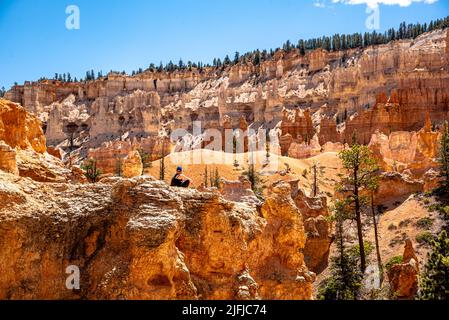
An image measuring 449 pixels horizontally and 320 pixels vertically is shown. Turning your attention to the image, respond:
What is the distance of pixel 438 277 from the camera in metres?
18.4

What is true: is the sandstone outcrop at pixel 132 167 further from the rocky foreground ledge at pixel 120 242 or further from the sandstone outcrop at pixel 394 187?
the rocky foreground ledge at pixel 120 242

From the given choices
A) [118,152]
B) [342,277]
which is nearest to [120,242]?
[342,277]

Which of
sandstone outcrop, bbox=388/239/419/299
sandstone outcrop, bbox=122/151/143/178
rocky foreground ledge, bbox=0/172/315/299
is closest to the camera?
rocky foreground ledge, bbox=0/172/315/299

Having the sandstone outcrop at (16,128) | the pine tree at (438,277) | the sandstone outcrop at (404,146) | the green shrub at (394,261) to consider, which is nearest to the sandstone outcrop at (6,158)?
the sandstone outcrop at (16,128)

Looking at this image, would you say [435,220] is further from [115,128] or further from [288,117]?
[115,128]

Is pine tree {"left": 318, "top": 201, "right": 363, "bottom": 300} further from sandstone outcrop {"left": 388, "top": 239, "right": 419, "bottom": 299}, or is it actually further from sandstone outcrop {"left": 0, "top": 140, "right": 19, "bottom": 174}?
sandstone outcrop {"left": 0, "top": 140, "right": 19, "bottom": 174}

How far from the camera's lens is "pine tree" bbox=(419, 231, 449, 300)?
17578mm

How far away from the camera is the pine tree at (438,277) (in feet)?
57.7

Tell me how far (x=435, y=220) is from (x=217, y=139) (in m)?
53.8

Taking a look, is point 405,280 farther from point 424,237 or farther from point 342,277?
point 424,237

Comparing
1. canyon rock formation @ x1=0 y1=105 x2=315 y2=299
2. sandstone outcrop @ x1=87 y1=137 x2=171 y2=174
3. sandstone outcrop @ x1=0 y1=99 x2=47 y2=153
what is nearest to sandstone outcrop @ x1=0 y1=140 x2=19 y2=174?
canyon rock formation @ x1=0 y1=105 x2=315 y2=299

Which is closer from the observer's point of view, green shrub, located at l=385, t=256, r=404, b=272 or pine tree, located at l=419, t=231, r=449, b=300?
pine tree, located at l=419, t=231, r=449, b=300

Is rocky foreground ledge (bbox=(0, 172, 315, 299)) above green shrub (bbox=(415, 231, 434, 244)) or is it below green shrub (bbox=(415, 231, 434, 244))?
above
